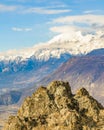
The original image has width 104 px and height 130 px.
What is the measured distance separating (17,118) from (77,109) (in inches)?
261

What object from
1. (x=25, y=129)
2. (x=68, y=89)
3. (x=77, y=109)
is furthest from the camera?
(x=68, y=89)

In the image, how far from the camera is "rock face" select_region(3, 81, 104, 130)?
38469 millimetres

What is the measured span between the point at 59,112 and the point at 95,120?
373cm

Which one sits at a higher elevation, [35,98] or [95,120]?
[35,98]

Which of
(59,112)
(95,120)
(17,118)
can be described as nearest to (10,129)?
(17,118)

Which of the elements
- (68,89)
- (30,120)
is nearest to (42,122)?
(30,120)

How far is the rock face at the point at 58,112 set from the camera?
3847 centimetres

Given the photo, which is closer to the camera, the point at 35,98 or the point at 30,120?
the point at 30,120

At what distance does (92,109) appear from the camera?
140 ft

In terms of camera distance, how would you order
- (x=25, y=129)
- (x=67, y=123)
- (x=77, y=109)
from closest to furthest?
(x=67, y=123) → (x=25, y=129) → (x=77, y=109)

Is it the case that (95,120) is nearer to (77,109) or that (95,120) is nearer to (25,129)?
(77,109)

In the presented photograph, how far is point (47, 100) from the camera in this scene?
44000 millimetres

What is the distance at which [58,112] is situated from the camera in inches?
1631

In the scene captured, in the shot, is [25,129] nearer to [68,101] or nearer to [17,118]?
[17,118]
